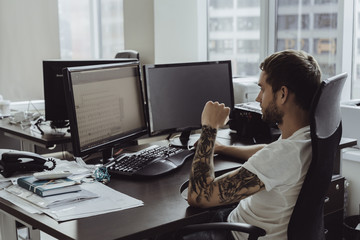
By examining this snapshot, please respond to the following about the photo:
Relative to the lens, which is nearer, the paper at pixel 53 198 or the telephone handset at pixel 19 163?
the paper at pixel 53 198

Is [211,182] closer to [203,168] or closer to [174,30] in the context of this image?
[203,168]

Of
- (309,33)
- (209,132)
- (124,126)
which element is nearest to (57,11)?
(309,33)

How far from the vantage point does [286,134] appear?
1718mm

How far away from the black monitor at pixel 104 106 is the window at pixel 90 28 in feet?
10.9

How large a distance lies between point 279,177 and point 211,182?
225 mm

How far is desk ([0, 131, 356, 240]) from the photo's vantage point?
1444 millimetres

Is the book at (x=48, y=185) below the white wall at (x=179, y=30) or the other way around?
below

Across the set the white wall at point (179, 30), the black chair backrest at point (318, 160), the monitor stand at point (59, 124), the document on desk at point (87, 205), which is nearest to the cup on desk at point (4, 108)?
the monitor stand at point (59, 124)

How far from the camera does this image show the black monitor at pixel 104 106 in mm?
1922

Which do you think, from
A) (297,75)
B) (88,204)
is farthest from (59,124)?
(297,75)

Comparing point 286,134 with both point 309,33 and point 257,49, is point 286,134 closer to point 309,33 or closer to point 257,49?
point 309,33

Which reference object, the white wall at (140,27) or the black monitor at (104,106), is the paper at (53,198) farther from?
the white wall at (140,27)

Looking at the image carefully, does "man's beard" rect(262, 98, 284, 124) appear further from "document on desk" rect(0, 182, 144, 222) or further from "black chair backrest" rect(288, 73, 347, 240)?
"document on desk" rect(0, 182, 144, 222)

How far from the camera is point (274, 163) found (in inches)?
62.1
